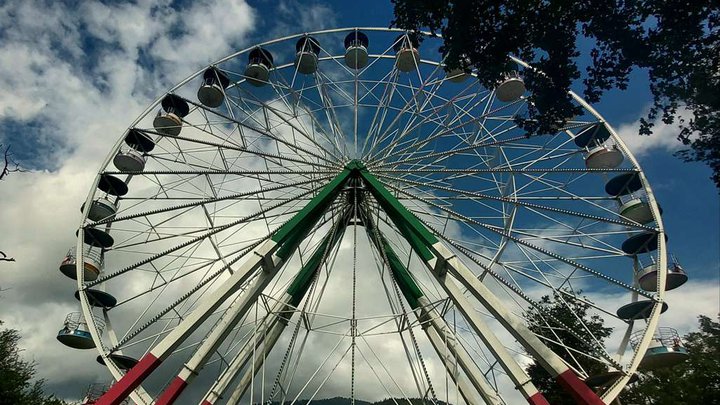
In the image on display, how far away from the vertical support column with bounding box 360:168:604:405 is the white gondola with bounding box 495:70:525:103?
6.04 metres

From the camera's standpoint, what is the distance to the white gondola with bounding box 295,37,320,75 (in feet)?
65.3

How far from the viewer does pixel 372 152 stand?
1700cm

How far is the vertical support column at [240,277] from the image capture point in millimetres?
11367

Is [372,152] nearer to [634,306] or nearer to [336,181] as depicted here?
[336,181]

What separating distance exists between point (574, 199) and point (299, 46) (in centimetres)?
1252

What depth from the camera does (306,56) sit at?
19.9 m

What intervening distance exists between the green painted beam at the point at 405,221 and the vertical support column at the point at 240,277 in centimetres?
103

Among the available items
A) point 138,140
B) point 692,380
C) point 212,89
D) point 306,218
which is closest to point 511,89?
point 306,218

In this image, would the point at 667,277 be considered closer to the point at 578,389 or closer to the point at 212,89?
the point at 578,389

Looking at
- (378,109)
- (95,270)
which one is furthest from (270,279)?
(378,109)

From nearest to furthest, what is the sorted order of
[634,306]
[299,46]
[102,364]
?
[102,364], [634,306], [299,46]

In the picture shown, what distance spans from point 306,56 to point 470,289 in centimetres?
1216

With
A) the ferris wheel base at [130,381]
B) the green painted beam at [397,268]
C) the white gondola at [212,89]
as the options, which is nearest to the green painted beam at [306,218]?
the green painted beam at [397,268]

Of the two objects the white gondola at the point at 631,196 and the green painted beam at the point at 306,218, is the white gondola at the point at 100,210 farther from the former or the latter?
the white gondola at the point at 631,196
